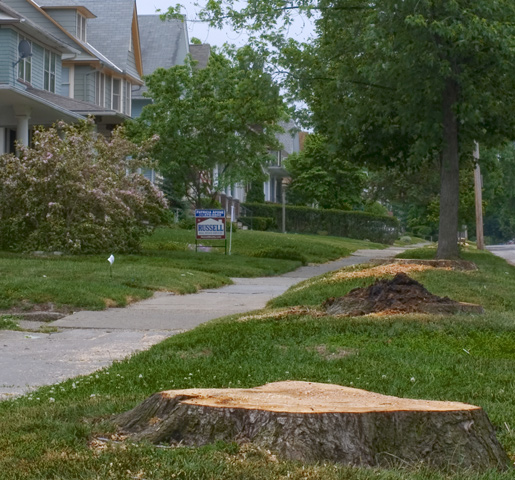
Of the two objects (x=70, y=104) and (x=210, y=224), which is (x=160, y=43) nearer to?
(x=70, y=104)

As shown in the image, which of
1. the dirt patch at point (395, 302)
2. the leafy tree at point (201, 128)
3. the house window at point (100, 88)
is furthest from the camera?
the house window at point (100, 88)

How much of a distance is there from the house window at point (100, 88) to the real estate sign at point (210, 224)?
53.8ft

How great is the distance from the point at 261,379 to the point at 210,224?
1874cm

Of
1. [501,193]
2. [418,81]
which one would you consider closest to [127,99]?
Result: [418,81]

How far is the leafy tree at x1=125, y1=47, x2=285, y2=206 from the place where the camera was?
3173 cm

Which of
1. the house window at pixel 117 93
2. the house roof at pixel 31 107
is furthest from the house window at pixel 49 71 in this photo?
the house window at pixel 117 93

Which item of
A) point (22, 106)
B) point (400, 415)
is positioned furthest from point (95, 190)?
point (400, 415)

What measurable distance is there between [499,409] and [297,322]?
4418 mm

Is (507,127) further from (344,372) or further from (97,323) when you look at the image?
(344,372)

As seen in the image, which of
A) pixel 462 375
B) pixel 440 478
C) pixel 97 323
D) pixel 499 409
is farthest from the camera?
pixel 97 323

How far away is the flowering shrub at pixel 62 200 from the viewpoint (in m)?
23.3

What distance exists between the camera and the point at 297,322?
1091cm

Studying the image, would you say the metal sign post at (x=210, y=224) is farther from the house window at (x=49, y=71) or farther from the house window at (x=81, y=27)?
the house window at (x=81, y=27)

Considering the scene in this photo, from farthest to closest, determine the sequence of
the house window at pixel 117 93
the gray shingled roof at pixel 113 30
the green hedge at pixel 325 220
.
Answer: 1. the green hedge at pixel 325 220
2. the gray shingled roof at pixel 113 30
3. the house window at pixel 117 93
